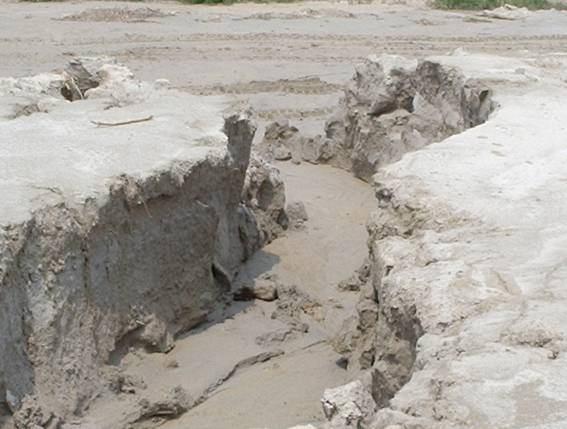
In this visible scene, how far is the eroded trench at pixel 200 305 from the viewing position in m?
5.24

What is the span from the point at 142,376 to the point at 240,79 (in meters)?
6.96

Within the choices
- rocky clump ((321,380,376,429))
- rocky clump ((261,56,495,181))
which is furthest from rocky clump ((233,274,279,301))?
rocky clump ((321,380,376,429))

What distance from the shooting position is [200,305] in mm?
6734

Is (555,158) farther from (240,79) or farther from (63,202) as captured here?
(240,79)

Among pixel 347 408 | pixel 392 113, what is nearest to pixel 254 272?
pixel 392 113

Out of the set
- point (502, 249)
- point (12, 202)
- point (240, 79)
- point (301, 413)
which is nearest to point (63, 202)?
point (12, 202)

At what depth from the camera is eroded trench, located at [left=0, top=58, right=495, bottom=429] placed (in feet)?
17.2

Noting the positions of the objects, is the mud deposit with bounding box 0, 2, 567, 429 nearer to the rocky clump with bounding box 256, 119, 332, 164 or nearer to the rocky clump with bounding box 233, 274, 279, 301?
the rocky clump with bounding box 233, 274, 279, 301

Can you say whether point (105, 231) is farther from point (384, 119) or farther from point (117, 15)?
point (117, 15)

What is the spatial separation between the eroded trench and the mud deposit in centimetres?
1

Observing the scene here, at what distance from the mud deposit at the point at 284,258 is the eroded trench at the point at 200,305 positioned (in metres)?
0.01

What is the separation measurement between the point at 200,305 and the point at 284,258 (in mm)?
1235

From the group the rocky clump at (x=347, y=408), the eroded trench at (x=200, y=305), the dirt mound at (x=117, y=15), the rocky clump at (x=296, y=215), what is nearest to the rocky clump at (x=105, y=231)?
the eroded trench at (x=200, y=305)

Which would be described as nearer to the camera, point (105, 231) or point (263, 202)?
point (105, 231)
